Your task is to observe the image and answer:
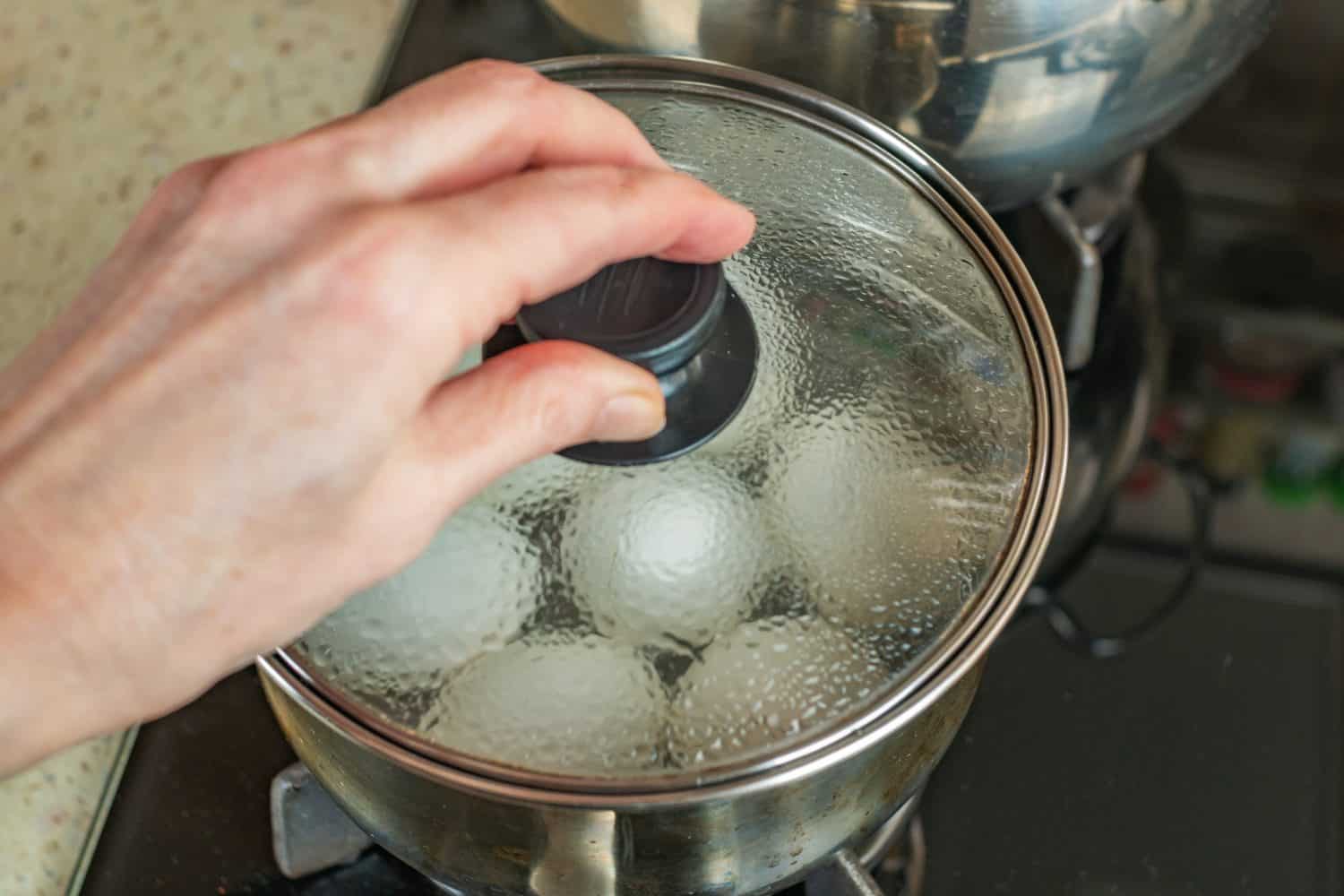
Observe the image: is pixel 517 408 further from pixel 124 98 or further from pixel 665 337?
pixel 124 98

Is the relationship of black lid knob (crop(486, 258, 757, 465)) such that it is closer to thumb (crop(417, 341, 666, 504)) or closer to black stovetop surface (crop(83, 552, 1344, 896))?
thumb (crop(417, 341, 666, 504))

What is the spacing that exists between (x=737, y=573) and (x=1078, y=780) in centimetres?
32

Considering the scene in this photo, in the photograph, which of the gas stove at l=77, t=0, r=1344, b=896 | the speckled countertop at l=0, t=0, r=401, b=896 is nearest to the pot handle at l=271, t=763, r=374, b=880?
the gas stove at l=77, t=0, r=1344, b=896

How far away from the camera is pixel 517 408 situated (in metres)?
0.43

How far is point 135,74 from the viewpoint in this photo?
3.05 ft

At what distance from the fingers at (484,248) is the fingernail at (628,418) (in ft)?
0.15

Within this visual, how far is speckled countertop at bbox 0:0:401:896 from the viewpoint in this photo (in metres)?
0.85

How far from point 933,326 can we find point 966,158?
174 millimetres

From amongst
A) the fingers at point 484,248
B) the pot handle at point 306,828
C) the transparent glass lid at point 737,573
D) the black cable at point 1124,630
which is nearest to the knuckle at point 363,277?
the fingers at point 484,248

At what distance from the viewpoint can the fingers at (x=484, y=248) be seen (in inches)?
15.7

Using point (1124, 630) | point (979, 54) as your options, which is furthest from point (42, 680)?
point (1124, 630)

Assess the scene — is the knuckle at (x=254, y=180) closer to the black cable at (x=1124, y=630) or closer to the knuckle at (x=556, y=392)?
the knuckle at (x=556, y=392)

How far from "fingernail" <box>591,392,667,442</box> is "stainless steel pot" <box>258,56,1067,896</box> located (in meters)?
0.12

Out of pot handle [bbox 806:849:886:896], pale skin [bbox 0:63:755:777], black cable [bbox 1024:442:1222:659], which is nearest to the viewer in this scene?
pale skin [bbox 0:63:755:777]
